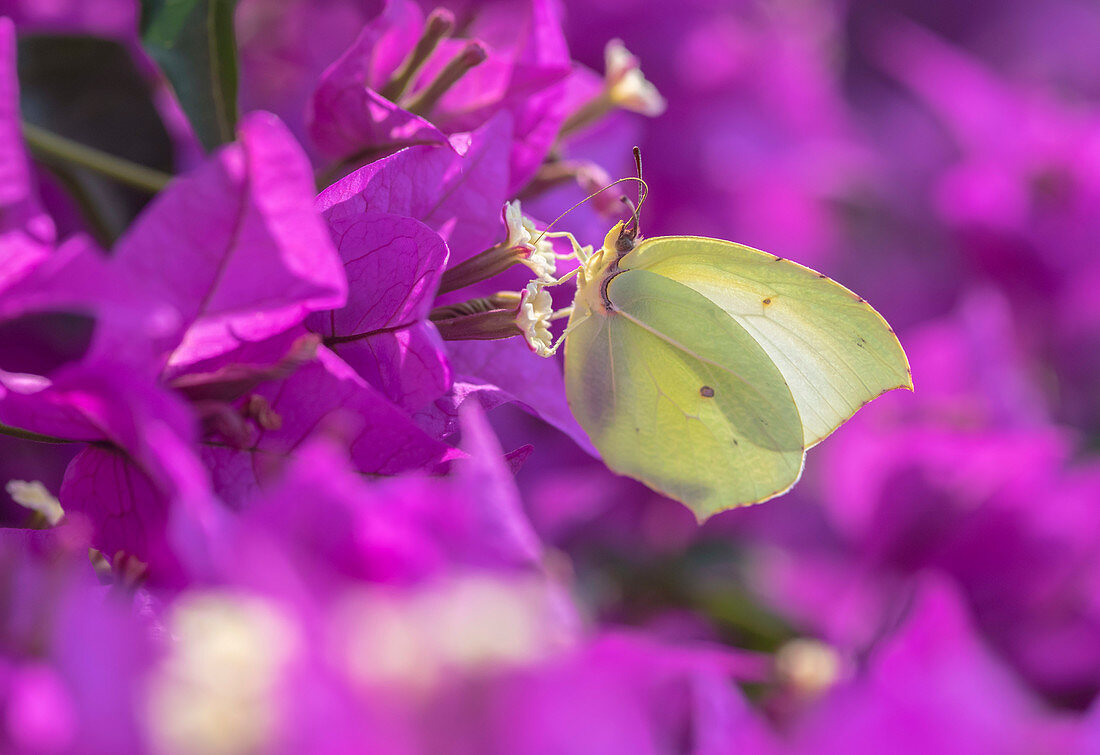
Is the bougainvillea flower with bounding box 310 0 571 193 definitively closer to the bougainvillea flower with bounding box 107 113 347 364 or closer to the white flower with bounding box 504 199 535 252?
the white flower with bounding box 504 199 535 252

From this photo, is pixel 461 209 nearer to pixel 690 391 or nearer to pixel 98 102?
pixel 690 391

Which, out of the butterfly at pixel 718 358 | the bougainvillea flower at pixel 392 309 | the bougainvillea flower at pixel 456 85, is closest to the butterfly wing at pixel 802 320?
the butterfly at pixel 718 358

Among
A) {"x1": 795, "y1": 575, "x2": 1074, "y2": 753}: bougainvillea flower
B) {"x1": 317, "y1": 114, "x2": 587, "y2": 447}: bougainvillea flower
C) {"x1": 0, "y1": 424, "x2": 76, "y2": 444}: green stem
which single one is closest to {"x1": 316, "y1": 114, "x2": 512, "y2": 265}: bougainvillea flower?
{"x1": 317, "y1": 114, "x2": 587, "y2": 447}: bougainvillea flower

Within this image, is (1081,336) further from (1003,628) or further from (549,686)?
(549,686)

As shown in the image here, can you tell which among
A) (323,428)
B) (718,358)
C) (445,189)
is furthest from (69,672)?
(718,358)

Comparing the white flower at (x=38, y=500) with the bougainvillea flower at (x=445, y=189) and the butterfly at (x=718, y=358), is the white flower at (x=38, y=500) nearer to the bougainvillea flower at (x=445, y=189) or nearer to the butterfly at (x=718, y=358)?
the bougainvillea flower at (x=445, y=189)

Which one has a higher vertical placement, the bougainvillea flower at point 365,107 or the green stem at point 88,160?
the bougainvillea flower at point 365,107

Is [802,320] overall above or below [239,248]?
below
